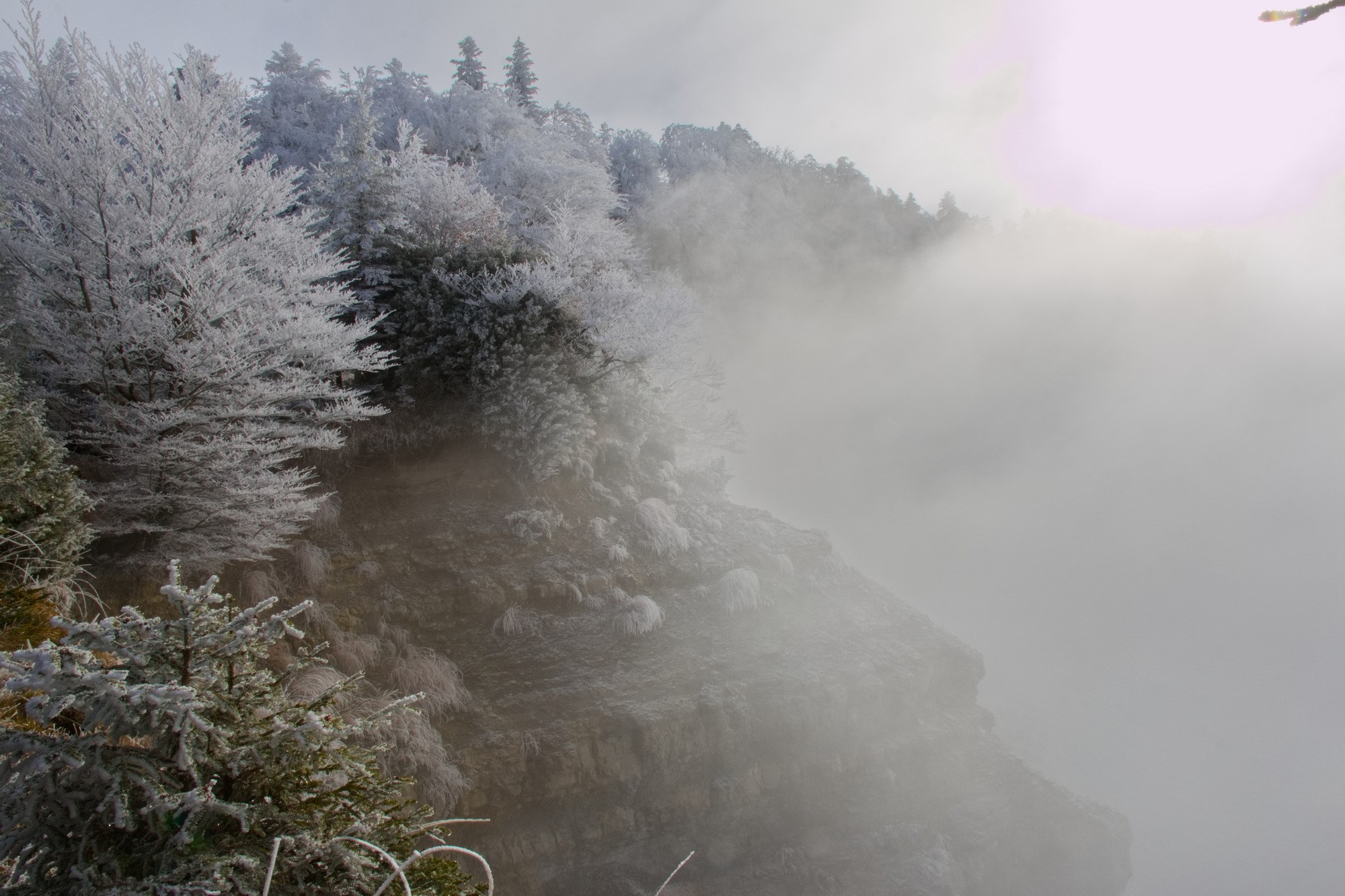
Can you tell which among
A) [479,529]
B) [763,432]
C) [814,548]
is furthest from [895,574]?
[479,529]

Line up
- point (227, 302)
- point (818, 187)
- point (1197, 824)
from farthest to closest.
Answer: point (818, 187) < point (1197, 824) < point (227, 302)

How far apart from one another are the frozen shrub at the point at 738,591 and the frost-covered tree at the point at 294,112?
15.4 m

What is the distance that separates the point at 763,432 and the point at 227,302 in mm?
29364

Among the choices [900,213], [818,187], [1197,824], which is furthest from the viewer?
[900,213]

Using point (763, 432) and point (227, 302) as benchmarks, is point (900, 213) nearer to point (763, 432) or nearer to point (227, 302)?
point (763, 432)

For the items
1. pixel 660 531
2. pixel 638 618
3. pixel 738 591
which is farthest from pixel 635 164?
pixel 638 618

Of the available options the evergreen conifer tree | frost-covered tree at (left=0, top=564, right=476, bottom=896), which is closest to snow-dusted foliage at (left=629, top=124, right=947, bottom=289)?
the evergreen conifer tree

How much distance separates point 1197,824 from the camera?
24531 millimetres

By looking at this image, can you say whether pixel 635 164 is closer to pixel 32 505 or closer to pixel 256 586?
pixel 256 586

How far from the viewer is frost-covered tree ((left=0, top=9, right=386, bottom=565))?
6910mm

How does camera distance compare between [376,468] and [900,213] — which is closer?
[376,468]

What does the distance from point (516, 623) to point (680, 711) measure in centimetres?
293

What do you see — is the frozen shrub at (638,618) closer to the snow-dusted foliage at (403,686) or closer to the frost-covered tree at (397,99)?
the snow-dusted foliage at (403,686)

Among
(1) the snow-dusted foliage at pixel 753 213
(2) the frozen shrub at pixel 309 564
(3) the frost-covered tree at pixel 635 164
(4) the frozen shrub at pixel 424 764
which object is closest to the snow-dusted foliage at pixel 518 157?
(3) the frost-covered tree at pixel 635 164
